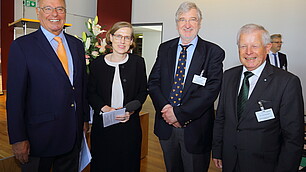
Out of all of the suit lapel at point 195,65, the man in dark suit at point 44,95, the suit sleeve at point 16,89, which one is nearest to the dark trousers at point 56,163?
the man in dark suit at point 44,95

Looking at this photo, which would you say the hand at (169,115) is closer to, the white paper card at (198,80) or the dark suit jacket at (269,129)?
the white paper card at (198,80)

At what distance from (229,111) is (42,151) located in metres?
1.31

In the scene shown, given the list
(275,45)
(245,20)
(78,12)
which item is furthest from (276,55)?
(78,12)

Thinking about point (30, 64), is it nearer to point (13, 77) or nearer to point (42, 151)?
point (13, 77)

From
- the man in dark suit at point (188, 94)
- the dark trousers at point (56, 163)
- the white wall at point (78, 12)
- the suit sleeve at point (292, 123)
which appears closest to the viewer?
the suit sleeve at point (292, 123)

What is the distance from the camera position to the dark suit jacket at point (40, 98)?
1491 millimetres

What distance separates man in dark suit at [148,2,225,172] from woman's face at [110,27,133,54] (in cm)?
37

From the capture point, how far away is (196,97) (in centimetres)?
184

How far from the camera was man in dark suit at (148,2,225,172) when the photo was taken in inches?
72.9

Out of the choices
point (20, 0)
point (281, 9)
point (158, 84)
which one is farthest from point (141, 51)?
point (158, 84)

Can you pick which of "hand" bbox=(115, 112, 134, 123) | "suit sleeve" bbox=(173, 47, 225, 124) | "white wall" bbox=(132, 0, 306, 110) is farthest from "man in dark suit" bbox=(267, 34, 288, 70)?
"hand" bbox=(115, 112, 134, 123)

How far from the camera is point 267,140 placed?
151 cm

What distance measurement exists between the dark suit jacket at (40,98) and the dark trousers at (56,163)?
0.06m

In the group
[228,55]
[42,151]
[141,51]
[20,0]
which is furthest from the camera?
[141,51]
